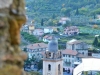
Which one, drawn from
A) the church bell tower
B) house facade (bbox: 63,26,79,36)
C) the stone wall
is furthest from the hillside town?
the stone wall

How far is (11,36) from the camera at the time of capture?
123cm

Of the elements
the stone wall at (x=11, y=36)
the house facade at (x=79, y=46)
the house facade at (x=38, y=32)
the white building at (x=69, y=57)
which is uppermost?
the stone wall at (x=11, y=36)

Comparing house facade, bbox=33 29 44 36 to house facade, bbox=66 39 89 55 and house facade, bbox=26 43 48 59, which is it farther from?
house facade, bbox=26 43 48 59

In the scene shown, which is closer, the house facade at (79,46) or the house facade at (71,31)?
A: the house facade at (79,46)

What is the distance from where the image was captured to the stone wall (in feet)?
3.73

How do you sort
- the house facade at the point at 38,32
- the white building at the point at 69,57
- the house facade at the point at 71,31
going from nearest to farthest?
the white building at the point at 69,57, the house facade at the point at 71,31, the house facade at the point at 38,32

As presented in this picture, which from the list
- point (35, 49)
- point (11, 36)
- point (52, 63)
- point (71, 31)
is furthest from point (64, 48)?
point (11, 36)

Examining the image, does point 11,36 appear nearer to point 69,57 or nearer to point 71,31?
point 69,57

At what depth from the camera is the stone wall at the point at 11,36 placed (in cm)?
114

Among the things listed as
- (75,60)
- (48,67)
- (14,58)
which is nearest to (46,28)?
(75,60)

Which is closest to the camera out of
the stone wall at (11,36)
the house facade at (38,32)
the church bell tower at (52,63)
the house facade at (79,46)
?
the stone wall at (11,36)

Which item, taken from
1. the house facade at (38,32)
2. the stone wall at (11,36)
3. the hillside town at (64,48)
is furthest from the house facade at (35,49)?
the stone wall at (11,36)

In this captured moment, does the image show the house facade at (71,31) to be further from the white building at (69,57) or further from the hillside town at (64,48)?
the white building at (69,57)

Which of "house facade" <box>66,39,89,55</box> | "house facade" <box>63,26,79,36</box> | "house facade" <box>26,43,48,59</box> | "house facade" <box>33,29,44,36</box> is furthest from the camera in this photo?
"house facade" <box>33,29,44,36</box>
